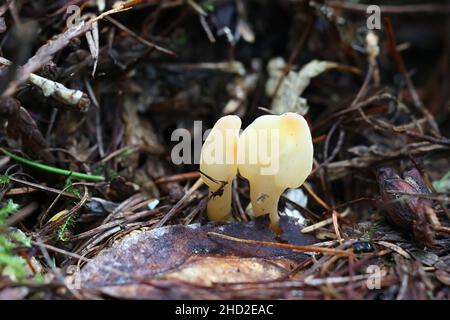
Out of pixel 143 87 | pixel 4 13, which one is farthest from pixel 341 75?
pixel 4 13

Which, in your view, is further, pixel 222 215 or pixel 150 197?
pixel 150 197

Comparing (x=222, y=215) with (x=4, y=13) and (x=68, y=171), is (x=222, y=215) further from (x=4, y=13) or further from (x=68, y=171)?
(x=4, y=13)

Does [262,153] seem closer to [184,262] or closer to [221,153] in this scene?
[221,153]

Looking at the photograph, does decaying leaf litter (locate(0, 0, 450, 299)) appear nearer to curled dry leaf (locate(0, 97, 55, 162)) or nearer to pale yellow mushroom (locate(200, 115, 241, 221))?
curled dry leaf (locate(0, 97, 55, 162))

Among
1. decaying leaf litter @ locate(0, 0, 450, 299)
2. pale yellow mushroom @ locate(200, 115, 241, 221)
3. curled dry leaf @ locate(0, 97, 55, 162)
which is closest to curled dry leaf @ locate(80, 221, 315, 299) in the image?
decaying leaf litter @ locate(0, 0, 450, 299)

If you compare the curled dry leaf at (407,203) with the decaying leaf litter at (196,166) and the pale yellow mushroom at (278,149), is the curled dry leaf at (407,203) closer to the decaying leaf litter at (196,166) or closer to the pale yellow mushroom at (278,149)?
the decaying leaf litter at (196,166)
